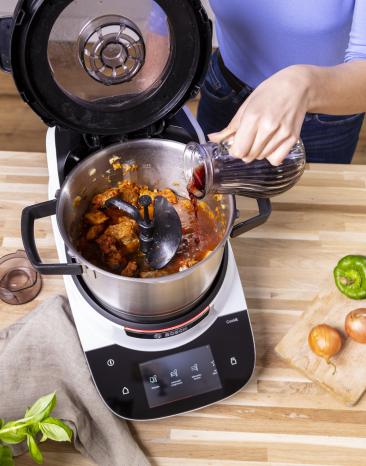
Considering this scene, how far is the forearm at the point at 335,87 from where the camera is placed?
99cm

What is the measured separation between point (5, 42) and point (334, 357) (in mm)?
800

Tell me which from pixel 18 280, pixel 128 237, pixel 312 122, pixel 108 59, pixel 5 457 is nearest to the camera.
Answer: pixel 5 457

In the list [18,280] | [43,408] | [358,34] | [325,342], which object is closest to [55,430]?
[43,408]

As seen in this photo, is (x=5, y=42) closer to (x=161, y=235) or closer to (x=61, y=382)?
(x=161, y=235)

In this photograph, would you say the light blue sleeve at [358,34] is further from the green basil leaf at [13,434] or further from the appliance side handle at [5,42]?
the green basil leaf at [13,434]

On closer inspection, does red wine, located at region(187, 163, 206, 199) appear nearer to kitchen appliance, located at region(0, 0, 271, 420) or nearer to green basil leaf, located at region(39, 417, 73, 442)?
kitchen appliance, located at region(0, 0, 271, 420)

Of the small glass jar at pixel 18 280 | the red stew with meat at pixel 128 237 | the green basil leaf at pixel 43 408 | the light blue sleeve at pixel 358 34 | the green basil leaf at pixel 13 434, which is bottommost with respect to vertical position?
the small glass jar at pixel 18 280

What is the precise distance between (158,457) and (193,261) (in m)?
0.35

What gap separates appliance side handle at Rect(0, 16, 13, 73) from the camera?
3.06 feet

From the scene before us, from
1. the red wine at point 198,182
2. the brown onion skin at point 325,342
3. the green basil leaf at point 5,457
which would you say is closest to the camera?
the green basil leaf at point 5,457

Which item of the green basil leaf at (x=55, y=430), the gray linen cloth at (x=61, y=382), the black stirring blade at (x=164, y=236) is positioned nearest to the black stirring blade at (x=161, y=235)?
the black stirring blade at (x=164, y=236)

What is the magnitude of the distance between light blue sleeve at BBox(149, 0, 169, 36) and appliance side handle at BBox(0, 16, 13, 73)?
220 mm

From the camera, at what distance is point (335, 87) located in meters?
1.03

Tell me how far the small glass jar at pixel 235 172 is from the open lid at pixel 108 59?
12 centimetres
